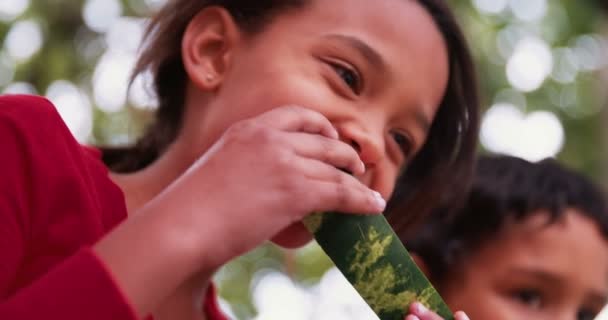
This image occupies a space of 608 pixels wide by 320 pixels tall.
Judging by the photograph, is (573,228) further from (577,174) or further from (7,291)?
(7,291)

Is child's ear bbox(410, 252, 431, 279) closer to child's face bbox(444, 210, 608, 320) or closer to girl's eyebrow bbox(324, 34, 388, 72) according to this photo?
child's face bbox(444, 210, 608, 320)

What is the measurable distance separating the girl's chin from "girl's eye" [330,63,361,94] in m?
0.18

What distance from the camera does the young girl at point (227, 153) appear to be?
0.73 m

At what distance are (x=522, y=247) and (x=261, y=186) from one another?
95 cm

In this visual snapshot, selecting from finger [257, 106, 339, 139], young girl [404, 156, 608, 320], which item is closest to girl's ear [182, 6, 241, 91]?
finger [257, 106, 339, 139]

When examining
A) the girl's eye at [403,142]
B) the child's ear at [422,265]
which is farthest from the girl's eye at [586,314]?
the girl's eye at [403,142]

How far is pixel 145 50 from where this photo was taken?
133cm

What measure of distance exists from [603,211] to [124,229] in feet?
4.15

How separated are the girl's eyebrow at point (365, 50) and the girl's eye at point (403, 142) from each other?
0.39 feet

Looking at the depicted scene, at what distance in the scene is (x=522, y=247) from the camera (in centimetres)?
163

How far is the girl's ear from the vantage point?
1155 mm

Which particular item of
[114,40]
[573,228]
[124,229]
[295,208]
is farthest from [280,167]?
[114,40]

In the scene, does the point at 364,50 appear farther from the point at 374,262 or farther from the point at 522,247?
the point at 522,247

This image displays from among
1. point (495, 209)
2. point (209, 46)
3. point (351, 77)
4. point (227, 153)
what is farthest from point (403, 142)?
point (495, 209)
